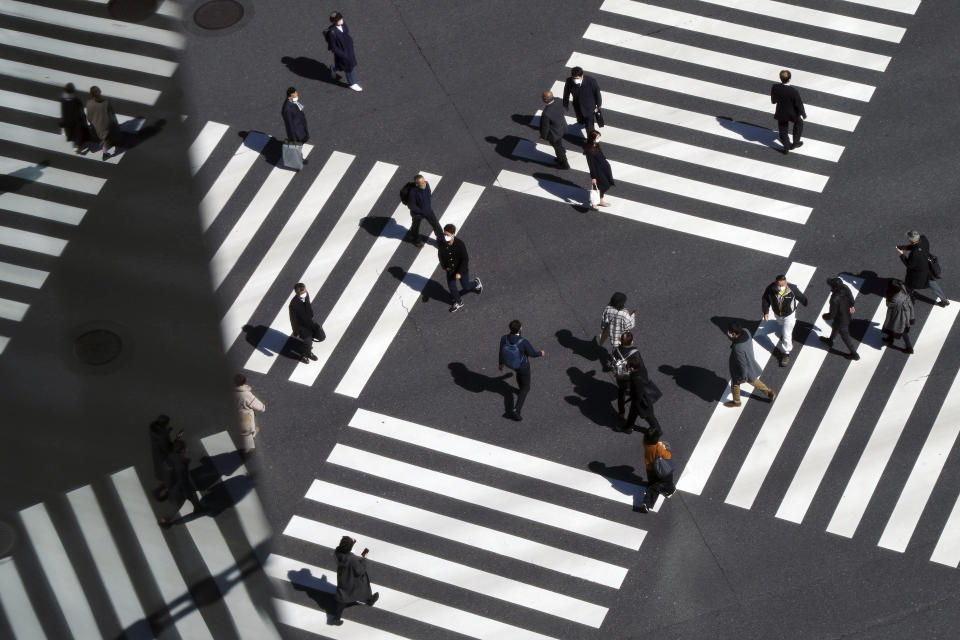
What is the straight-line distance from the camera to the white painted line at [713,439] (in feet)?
70.3

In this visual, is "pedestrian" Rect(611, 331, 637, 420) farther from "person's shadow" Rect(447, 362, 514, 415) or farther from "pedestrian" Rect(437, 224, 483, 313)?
"pedestrian" Rect(437, 224, 483, 313)

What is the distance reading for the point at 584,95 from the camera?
2494 cm

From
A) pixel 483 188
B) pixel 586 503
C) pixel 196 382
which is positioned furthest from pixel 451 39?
pixel 586 503

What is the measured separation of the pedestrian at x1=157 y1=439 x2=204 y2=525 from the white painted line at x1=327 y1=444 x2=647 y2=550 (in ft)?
7.49

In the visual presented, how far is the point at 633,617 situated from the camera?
20188 millimetres

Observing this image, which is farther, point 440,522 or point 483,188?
point 483,188

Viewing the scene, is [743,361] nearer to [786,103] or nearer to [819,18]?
[786,103]

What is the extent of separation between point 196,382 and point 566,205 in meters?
7.50

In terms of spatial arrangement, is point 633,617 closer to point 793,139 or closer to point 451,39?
point 793,139

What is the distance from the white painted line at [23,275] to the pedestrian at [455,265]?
24.6 feet

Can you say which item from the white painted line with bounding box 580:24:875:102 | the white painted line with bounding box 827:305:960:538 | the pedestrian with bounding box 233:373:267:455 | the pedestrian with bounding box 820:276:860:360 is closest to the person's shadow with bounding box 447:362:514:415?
the pedestrian with bounding box 233:373:267:455

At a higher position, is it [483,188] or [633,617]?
[483,188]

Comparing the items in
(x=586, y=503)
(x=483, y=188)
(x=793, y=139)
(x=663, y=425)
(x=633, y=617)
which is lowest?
(x=633, y=617)

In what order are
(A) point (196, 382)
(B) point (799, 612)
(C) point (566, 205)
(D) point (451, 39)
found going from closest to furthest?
(B) point (799, 612), (A) point (196, 382), (C) point (566, 205), (D) point (451, 39)
